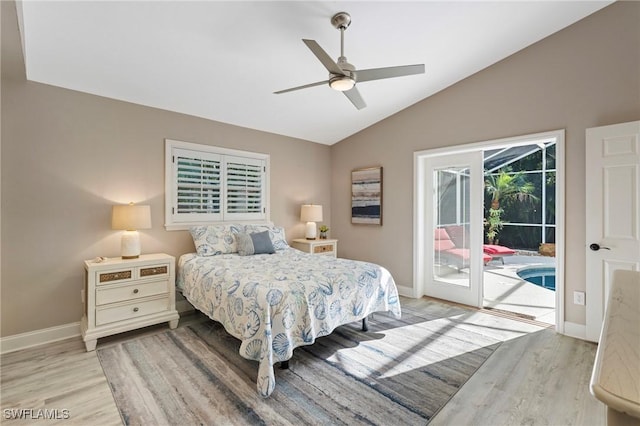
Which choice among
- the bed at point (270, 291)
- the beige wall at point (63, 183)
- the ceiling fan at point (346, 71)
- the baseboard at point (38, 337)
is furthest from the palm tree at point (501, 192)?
the baseboard at point (38, 337)

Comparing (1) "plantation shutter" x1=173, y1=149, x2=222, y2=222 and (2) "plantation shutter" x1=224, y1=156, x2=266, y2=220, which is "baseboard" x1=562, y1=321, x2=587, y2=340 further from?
(1) "plantation shutter" x1=173, y1=149, x2=222, y2=222

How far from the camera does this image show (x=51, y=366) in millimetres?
2486

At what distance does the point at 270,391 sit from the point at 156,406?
744 mm

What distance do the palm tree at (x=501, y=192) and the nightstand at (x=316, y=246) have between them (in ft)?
17.6

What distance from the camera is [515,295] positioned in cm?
459

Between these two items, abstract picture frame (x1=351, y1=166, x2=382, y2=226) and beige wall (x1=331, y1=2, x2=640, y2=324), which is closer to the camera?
beige wall (x1=331, y1=2, x2=640, y2=324)

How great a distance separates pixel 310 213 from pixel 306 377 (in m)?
2.77

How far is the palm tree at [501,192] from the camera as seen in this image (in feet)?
25.3

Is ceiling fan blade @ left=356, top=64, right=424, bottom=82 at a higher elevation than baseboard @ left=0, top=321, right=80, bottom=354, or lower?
higher

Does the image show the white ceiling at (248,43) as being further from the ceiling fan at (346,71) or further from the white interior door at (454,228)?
the white interior door at (454,228)

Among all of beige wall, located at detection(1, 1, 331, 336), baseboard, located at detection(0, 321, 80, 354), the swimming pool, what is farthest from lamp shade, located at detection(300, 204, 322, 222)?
the swimming pool

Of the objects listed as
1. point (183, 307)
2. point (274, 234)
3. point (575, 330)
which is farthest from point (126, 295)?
point (575, 330)

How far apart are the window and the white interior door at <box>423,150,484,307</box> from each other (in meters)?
2.46

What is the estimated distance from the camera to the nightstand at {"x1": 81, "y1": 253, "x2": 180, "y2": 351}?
2772mm
